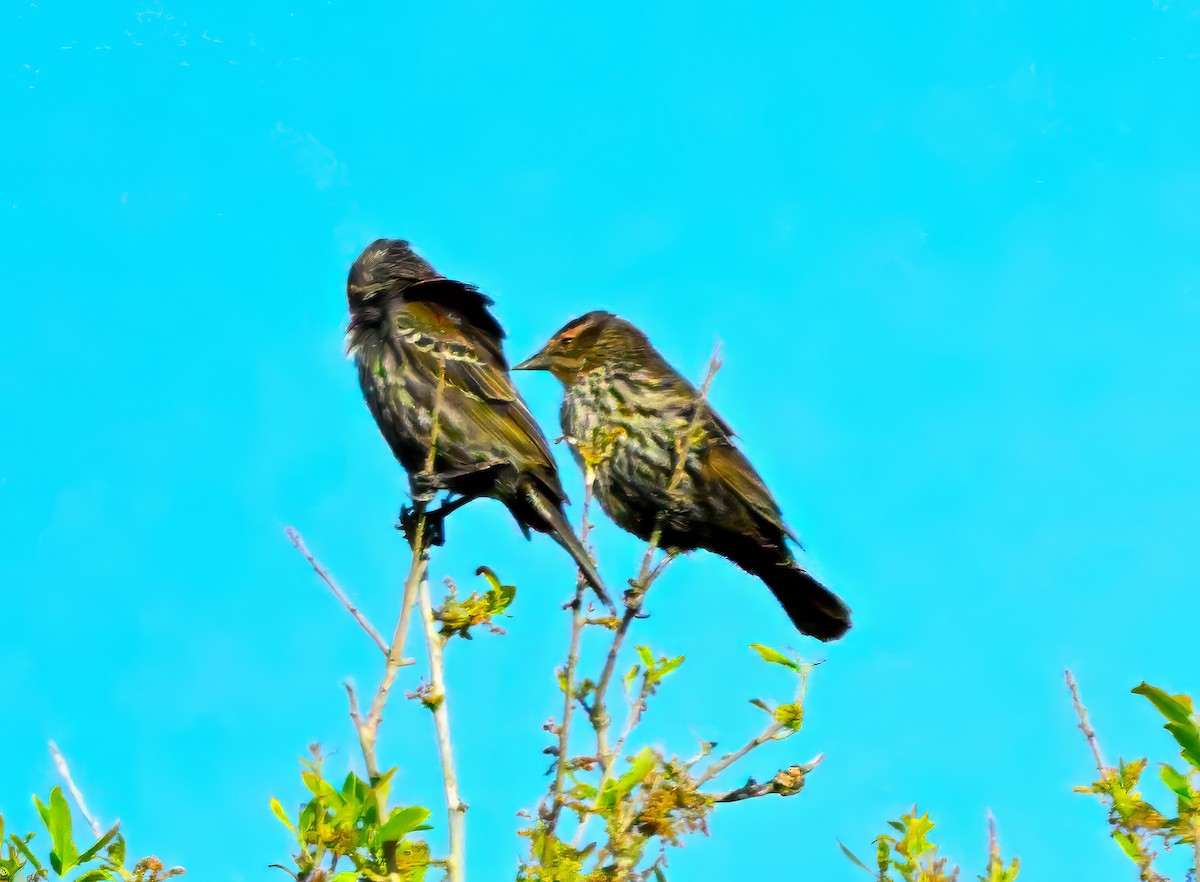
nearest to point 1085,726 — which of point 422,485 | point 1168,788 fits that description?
point 1168,788

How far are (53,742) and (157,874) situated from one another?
45 centimetres

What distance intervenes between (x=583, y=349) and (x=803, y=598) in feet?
5.78

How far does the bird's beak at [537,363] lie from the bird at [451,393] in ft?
1.66

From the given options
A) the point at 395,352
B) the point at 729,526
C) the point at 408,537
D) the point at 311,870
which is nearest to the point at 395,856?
the point at 311,870

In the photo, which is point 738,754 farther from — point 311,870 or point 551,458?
point 551,458

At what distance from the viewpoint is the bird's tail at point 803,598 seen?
696cm

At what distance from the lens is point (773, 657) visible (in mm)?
3432

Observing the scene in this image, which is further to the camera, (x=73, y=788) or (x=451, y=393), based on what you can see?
(x=451, y=393)

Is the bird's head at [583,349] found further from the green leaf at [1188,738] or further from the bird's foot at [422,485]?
the green leaf at [1188,738]

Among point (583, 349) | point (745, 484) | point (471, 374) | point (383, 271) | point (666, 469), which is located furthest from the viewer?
point (583, 349)

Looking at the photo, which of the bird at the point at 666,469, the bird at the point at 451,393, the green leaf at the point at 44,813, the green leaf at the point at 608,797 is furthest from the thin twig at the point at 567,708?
the bird at the point at 666,469

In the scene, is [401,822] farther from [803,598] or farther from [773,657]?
[803,598]

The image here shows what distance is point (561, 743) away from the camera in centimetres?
304

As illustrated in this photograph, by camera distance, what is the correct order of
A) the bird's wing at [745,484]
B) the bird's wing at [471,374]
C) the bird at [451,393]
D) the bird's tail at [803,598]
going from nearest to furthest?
the bird at [451,393] < the bird's wing at [471,374] < the bird's wing at [745,484] < the bird's tail at [803,598]
